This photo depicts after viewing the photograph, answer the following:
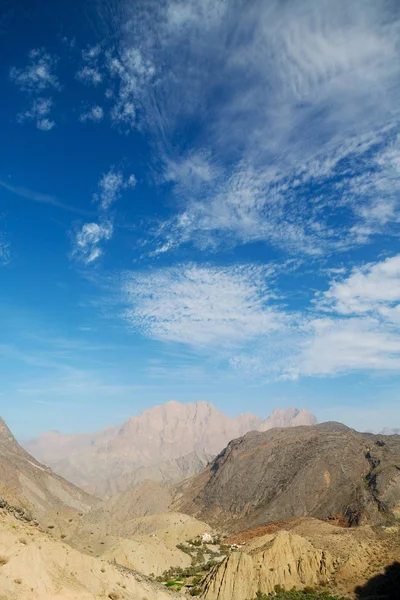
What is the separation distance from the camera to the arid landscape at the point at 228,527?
68.6 feet

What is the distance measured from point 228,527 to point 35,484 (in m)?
44.9

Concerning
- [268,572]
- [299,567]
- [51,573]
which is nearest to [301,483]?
[299,567]

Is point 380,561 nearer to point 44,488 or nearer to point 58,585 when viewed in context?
point 58,585

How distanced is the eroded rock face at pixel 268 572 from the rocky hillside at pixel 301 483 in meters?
31.2

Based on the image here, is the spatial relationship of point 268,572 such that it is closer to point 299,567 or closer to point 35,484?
point 299,567

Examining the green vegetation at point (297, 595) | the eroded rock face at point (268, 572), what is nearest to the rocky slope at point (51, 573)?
the green vegetation at point (297, 595)

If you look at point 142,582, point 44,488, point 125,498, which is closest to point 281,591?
point 142,582

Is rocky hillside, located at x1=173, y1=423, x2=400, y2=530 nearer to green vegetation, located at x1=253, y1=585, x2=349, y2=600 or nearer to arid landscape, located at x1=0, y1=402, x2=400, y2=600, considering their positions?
arid landscape, located at x1=0, y1=402, x2=400, y2=600

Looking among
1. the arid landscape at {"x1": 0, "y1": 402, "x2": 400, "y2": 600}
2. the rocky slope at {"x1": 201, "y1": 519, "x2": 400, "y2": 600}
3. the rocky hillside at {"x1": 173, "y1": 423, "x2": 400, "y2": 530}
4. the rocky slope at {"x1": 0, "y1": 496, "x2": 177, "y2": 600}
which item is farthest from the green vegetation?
the rocky hillside at {"x1": 173, "y1": 423, "x2": 400, "y2": 530}

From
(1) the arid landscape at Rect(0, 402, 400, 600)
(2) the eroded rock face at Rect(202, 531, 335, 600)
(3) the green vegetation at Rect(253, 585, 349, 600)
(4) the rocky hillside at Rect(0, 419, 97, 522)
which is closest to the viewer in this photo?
(1) the arid landscape at Rect(0, 402, 400, 600)

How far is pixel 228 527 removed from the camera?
84.9 meters

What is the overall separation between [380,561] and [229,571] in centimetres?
1440

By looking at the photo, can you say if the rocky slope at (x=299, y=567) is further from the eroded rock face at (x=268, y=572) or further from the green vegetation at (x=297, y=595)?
the green vegetation at (x=297, y=595)

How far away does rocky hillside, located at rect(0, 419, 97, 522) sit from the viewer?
8556cm
